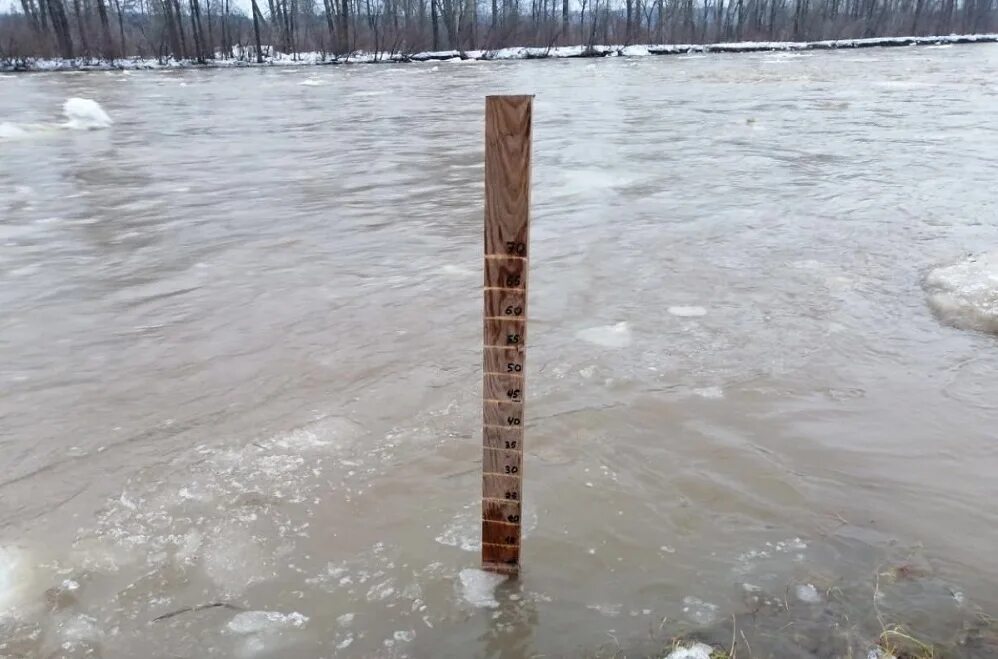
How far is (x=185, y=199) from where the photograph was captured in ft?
31.1

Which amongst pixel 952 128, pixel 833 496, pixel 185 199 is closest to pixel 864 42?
pixel 952 128

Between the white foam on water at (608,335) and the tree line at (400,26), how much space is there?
44.9m

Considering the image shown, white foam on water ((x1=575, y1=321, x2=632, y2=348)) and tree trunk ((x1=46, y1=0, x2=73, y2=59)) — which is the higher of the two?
tree trunk ((x1=46, y1=0, x2=73, y2=59))

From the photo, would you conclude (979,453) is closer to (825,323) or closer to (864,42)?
(825,323)

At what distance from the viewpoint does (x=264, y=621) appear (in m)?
2.65

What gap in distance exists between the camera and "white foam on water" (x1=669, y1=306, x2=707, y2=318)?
17.9 feet

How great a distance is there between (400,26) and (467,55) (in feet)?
53.2

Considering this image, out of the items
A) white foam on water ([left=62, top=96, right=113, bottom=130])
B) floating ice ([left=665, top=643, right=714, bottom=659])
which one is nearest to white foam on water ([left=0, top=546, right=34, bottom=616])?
floating ice ([left=665, top=643, right=714, bottom=659])

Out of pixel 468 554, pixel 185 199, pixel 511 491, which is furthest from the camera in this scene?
pixel 185 199

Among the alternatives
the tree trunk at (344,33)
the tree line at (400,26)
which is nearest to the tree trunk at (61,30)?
the tree line at (400,26)

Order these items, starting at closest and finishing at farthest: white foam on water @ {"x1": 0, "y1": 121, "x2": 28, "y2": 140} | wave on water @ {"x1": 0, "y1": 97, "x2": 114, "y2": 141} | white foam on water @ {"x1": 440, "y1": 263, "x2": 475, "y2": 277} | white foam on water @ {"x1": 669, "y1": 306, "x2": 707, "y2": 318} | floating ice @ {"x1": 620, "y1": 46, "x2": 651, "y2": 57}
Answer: white foam on water @ {"x1": 669, "y1": 306, "x2": 707, "y2": 318}
white foam on water @ {"x1": 440, "y1": 263, "x2": 475, "y2": 277}
white foam on water @ {"x1": 0, "y1": 121, "x2": 28, "y2": 140}
wave on water @ {"x1": 0, "y1": 97, "x2": 114, "y2": 141}
floating ice @ {"x1": 620, "y1": 46, "x2": 651, "y2": 57}

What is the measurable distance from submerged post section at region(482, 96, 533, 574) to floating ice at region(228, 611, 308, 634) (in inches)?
27.6

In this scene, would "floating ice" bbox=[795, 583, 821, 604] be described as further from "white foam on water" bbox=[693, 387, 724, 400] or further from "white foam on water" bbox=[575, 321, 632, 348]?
"white foam on water" bbox=[575, 321, 632, 348]

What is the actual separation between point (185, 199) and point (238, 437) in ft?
21.7
